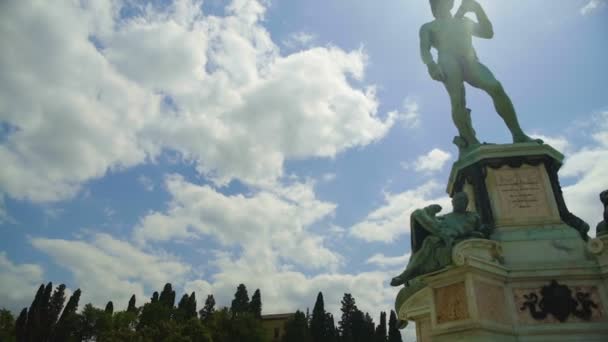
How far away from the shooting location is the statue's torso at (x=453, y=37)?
925 cm

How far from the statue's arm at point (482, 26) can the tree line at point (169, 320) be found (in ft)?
152

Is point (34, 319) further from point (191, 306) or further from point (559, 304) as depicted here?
point (559, 304)

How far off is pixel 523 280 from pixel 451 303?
1.18 m

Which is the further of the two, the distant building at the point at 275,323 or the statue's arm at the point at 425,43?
the distant building at the point at 275,323

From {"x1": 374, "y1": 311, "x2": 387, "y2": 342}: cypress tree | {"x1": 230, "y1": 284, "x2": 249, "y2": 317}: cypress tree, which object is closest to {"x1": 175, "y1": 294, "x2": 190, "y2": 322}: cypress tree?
{"x1": 230, "y1": 284, "x2": 249, "y2": 317}: cypress tree

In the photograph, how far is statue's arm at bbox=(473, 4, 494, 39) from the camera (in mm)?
9633

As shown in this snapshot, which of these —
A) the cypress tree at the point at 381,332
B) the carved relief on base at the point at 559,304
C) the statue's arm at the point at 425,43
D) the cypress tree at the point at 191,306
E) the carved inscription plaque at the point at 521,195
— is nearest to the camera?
the carved relief on base at the point at 559,304

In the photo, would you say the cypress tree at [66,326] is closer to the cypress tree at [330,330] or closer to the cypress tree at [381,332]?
the cypress tree at [330,330]

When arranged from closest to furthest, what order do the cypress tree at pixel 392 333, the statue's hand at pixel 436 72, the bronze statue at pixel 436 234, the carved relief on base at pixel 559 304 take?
the carved relief on base at pixel 559 304 < the bronze statue at pixel 436 234 < the statue's hand at pixel 436 72 < the cypress tree at pixel 392 333

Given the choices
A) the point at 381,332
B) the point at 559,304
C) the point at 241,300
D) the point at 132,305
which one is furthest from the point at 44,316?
the point at 559,304

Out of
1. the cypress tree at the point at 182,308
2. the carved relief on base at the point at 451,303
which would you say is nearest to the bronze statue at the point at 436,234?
the carved relief on base at the point at 451,303

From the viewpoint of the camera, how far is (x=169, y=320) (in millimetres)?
51312

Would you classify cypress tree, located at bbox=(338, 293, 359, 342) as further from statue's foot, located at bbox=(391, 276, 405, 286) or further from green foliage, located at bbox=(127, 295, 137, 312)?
statue's foot, located at bbox=(391, 276, 405, 286)

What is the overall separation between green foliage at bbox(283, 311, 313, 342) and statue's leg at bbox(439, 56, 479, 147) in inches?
2086
